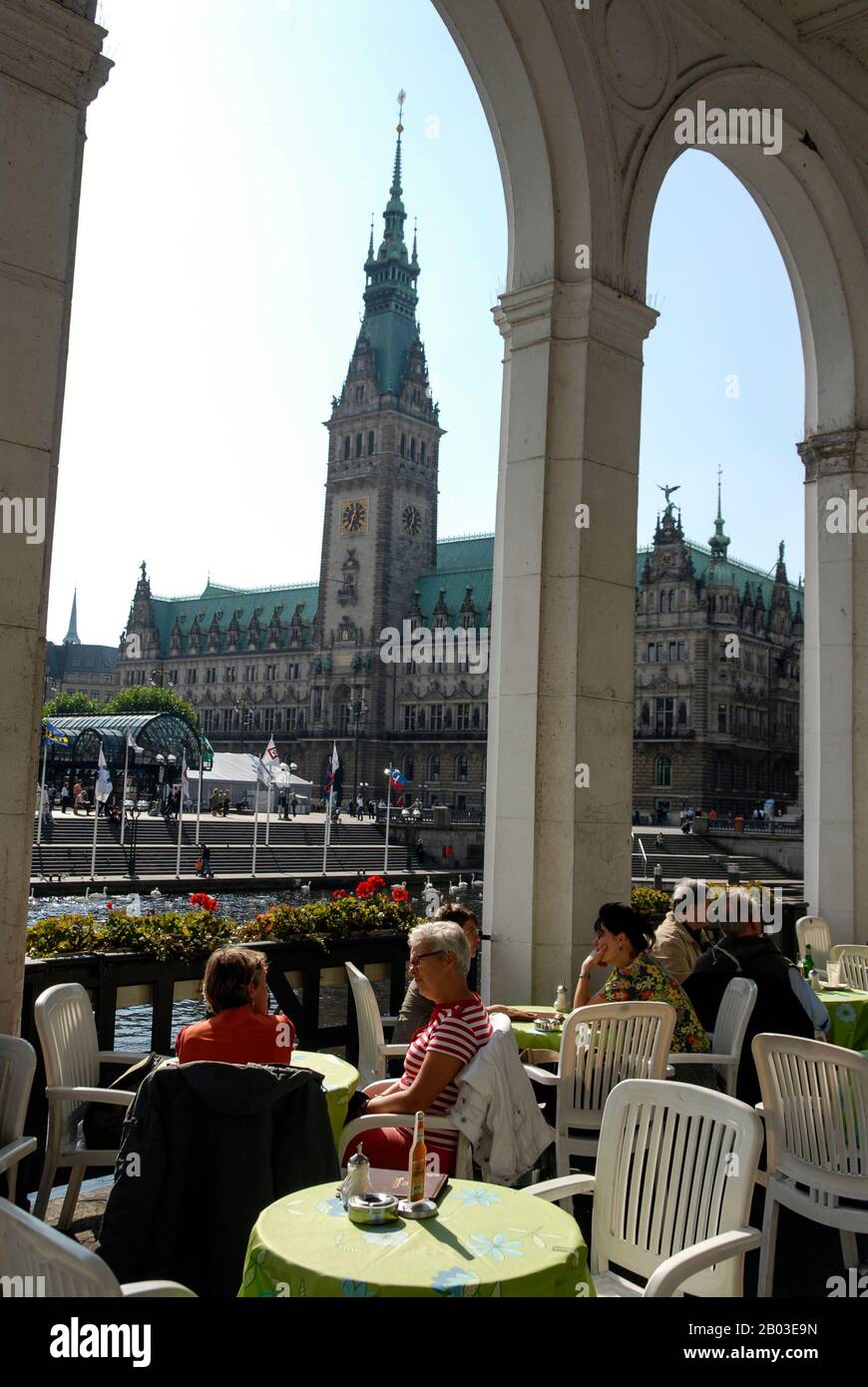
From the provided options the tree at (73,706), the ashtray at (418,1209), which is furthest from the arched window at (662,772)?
the ashtray at (418,1209)

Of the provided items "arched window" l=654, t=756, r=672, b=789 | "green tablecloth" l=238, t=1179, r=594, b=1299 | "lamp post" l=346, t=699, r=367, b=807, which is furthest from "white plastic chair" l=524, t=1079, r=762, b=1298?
"lamp post" l=346, t=699, r=367, b=807

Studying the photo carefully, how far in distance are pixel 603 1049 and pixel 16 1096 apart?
2.12 meters

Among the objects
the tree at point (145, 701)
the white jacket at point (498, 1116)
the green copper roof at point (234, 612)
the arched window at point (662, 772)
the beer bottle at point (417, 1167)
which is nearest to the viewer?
the beer bottle at point (417, 1167)

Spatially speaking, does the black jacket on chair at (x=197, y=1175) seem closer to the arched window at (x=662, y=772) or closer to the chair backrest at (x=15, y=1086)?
the chair backrest at (x=15, y=1086)

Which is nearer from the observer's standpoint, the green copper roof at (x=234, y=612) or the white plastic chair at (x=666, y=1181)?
the white plastic chair at (x=666, y=1181)

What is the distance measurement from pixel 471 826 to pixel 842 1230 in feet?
150

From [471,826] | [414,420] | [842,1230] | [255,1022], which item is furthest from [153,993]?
[414,420]

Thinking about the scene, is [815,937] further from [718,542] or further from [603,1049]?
[718,542]

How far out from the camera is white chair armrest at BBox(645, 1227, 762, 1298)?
241cm

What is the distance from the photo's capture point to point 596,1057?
4.28m

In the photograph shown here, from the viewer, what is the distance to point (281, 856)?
39.1 m

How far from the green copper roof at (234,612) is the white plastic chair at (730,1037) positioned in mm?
84383

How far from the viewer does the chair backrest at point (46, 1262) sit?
5.79 ft
